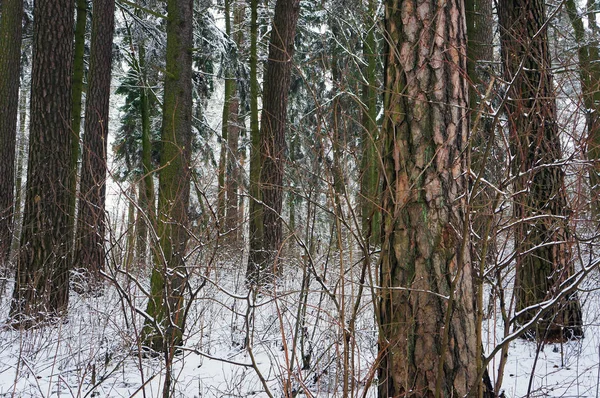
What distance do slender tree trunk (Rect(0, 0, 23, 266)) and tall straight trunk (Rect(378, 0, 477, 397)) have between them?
7.11 meters

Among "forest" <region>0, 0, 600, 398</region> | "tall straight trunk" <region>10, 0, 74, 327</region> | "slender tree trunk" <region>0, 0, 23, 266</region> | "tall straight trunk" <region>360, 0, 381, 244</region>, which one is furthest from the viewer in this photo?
"slender tree trunk" <region>0, 0, 23, 266</region>

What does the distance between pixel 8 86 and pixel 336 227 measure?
25.8 ft

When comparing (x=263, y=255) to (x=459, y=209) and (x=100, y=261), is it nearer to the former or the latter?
(x=100, y=261)

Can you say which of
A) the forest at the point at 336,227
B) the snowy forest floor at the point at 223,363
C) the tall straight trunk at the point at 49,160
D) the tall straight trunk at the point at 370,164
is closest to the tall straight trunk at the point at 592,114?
the forest at the point at 336,227

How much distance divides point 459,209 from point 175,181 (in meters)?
3.16

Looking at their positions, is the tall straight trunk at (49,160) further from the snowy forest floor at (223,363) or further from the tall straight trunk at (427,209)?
the tall straight trunk at (427,209)

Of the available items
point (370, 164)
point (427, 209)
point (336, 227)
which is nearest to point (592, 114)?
Answer: point (427, 209)

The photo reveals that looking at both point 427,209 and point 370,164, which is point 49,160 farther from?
point 427,209

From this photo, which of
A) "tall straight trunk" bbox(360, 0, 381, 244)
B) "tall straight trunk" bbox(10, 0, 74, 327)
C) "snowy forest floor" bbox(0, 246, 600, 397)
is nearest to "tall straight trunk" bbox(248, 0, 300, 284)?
"tall straight trunk" bbox(360, 0, 381, 244)

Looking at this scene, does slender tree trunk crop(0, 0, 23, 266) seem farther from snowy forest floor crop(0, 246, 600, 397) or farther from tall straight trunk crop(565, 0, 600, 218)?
tall straight trunk crop(565, 0, 600, 218)

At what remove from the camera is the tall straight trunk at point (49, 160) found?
19.9ft

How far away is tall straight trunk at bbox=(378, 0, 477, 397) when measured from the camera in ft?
8.20

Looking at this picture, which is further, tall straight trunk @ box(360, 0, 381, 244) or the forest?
the forest

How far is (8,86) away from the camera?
27.5 feet
